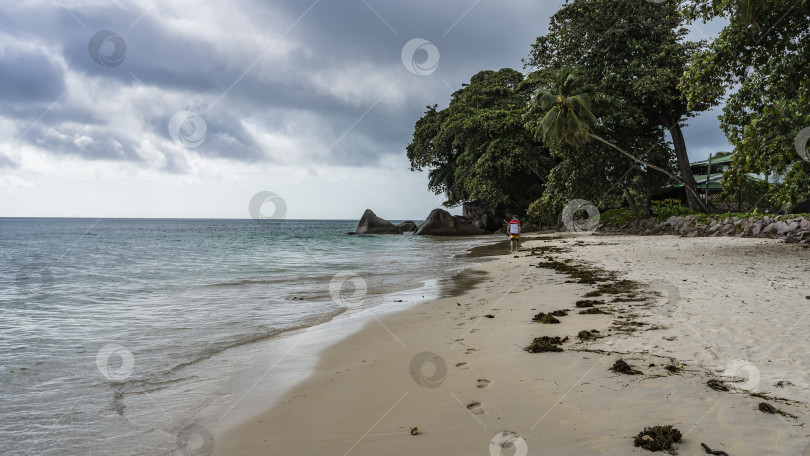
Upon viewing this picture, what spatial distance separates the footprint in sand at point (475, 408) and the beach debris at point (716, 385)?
183cm

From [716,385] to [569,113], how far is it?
23.8 m

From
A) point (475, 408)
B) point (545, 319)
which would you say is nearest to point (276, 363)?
point (475, 408)

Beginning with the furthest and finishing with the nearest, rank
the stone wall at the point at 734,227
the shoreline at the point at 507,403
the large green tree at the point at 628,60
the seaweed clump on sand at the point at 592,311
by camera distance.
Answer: the large green tree at the point at 628,60 < the stone wall at the point at 734,227 < the seaweed clump on sand at the point at 592,311 < the shoreline at the point at 507,403

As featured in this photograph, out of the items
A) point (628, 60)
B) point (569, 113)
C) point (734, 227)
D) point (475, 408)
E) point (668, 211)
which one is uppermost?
point (628, 60)

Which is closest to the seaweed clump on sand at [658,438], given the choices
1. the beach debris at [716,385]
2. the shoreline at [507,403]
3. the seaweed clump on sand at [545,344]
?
the shoreline at [507,403]

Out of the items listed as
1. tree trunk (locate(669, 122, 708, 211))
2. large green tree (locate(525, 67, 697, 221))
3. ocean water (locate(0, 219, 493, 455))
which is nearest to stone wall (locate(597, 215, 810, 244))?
large green tree (locate(525, 67, 697, 221))

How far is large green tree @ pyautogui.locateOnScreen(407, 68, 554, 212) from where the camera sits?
130 feet

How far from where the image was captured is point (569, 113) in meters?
25.0

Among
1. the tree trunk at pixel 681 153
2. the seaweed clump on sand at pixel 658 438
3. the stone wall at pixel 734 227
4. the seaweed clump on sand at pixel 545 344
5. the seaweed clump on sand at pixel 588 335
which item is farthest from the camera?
the tree trunk at pixel 681 153

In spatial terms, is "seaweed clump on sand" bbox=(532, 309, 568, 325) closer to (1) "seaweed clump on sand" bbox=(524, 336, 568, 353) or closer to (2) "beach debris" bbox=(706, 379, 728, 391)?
(1) "seaweed clump on sand" bbox=(524, 336, 568, 353)

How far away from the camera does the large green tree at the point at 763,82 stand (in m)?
12.2

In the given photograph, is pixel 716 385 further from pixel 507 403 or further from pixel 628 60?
pixel 628 60

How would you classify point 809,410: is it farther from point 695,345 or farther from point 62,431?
point 62,431

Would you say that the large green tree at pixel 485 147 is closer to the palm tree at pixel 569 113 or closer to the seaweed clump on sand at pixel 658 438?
the palm tree at pixel 569 113
